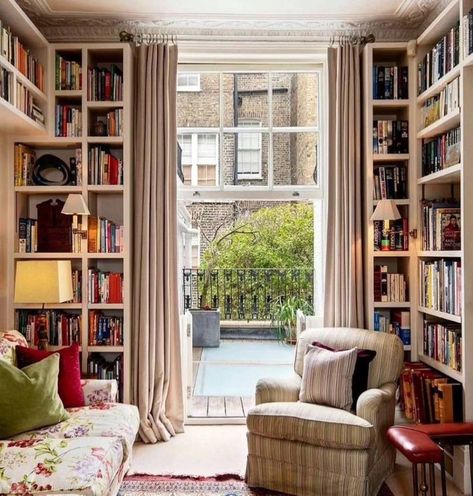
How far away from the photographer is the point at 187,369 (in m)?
3.97

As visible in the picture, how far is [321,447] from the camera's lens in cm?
269

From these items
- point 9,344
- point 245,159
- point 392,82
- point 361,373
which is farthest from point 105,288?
point 392,82

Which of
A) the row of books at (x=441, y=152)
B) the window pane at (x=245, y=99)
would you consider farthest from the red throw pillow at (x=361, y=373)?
the window pane at (x=245, y=99)

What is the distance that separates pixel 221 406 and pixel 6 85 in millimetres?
2777

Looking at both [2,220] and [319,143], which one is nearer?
[2,220]

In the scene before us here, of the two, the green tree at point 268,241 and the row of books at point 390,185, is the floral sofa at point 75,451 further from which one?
the row of books at point 390,185

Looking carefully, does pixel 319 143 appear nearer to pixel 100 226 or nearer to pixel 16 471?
pixel 100 226

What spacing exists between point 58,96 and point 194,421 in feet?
8.58

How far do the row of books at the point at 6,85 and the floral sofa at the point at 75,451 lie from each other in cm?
142

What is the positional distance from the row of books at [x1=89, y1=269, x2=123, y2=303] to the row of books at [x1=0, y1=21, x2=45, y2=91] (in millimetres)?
1370

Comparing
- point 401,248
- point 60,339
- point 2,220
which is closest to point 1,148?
point 2,220

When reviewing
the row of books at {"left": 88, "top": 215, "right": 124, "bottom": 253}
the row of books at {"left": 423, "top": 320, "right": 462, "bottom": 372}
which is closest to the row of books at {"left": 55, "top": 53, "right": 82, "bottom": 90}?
the row of books at {"left": 88, "top": 215, "right": 124, "bottom": 253}

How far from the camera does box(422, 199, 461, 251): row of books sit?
A: 3.12 m

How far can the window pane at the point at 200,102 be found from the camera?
3.99 m
